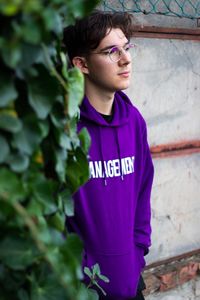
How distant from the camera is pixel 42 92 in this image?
86 cm

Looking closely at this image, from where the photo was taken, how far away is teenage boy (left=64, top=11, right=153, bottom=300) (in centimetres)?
182

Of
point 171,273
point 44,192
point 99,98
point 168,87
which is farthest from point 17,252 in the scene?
point 171,273

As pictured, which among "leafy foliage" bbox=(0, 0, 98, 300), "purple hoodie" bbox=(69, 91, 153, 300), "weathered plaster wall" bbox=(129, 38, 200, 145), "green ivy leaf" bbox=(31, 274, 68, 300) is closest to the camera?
"leafy foliage" bbox=(0, 0, 98, 300)

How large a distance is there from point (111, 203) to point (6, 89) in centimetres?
109

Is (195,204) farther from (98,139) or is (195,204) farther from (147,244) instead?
(98,139)

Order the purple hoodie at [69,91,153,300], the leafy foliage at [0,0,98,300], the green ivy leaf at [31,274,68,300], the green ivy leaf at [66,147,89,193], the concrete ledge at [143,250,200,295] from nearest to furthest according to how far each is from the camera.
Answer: the leafy foliage at [0,0,98,300]
the green ivy leaf at [31,274,68,300]
the green ivy leaf at [66,147,89,193]
the purple hoodie at [69,91,153,300]
the concrete ledge at [143,250,200,295]

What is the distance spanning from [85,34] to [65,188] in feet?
3.03

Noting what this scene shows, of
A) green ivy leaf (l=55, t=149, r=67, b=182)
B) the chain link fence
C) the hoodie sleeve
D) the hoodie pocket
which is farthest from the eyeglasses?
green ivy leaf (l=55, t=149, r=67, b=182)

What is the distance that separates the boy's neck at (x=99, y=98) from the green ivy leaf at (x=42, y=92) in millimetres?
1025

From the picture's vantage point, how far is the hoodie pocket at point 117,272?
184 centimetres

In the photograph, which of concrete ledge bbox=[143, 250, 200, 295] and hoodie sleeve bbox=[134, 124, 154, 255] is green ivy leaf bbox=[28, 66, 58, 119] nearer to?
hoodie sleeve bbox=[134, 124, 154, 255]

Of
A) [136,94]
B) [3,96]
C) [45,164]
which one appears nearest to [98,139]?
[136,94]

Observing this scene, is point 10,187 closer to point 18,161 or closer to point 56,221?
point 18,161

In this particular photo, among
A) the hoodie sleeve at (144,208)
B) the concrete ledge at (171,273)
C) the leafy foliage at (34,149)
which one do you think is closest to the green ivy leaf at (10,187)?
the leafy foliage at (34,149)
